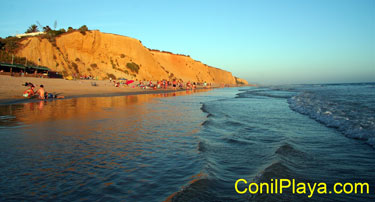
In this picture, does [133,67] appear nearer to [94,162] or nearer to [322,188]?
[94,162]

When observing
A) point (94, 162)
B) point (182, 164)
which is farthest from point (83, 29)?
point (182, 164)

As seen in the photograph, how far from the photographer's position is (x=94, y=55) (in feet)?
173

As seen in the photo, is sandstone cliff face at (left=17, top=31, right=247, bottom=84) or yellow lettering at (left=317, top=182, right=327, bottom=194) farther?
sandstone cliff face at (left=17, top=31, right=247, bottom=84)

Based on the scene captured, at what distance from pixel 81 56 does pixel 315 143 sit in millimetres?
49823

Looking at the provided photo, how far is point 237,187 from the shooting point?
3.64 m

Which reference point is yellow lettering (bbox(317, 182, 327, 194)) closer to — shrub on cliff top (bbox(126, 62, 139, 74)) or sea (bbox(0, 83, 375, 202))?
sea (bbox(0, 83, 375, 202))

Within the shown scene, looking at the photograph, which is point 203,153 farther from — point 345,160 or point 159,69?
point 159,69

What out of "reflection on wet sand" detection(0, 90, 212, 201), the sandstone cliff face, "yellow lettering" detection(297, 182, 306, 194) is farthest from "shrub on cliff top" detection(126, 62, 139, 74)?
"yellow lettering" detection(297, 182, 306, 194)

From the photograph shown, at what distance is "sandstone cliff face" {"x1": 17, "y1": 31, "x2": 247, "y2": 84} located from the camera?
41.4 metres

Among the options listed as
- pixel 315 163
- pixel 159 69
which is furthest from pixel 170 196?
pixel 159 69

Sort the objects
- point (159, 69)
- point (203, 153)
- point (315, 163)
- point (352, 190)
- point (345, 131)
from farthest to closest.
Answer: point (159, 69) < point (345, 131) < point (203, 153) < point (315, 163) < point (352, 190)

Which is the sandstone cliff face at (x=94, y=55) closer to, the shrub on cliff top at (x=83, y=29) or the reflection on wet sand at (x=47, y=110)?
the shrub on cliff top at (x=83, y=29)

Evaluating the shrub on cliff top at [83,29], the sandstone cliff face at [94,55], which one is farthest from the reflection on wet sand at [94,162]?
the shrub on cliff top at [83,29]

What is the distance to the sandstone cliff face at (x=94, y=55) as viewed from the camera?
4141cm
